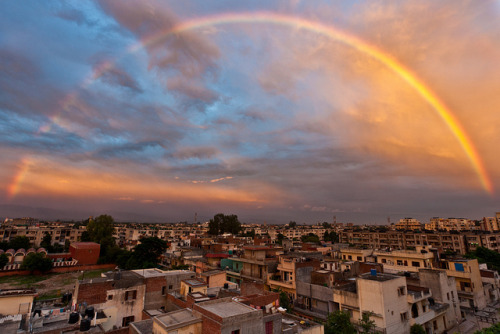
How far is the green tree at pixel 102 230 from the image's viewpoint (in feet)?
226

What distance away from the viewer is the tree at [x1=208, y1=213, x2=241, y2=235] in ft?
327

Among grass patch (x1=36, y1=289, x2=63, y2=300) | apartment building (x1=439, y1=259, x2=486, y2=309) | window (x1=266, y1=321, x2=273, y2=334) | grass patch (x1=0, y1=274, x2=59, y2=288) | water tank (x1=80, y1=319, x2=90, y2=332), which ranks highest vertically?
water tank (x1=80, y1=319, x2=90, y2=332)

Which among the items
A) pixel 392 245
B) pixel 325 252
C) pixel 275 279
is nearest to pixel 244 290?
pixel 275 279

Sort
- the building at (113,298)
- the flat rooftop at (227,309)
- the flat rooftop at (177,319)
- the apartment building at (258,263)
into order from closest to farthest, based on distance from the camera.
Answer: the flat rooftop at (177,319), the flat rooftop at (227,309), the building at (113,298), the apartment building at (258,263)

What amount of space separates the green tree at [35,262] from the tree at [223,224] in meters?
56.2

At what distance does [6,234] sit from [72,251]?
41835mm

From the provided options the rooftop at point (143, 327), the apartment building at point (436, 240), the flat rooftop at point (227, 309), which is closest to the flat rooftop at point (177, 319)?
the flat rooftop at point (227, 309)

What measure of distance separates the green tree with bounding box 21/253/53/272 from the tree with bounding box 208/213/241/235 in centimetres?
5617

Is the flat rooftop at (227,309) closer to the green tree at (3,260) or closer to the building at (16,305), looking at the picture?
the building at (16,305)

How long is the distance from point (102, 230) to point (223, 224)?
42296mm

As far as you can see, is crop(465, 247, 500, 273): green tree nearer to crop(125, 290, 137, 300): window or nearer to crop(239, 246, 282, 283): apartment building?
crop(239, 246, 282, 283): apartment building

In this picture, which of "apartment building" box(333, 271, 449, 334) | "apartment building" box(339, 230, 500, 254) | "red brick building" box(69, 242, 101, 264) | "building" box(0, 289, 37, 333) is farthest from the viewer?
"apartment building" box(339, 230, 500, 254)

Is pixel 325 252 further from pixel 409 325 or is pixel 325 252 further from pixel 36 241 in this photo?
pixel 36 241

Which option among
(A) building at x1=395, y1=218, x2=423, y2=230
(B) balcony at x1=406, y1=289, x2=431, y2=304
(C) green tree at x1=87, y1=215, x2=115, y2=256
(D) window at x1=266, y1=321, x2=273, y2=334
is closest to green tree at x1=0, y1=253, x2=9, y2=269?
(C) green tree at x1=87, y1=215, x2=115, y2=256
